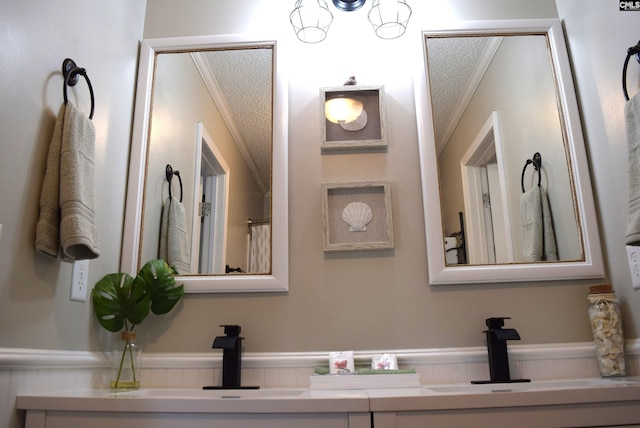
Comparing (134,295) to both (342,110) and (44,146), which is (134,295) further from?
(342,110)

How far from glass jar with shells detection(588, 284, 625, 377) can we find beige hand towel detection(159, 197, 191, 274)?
48.7 inches

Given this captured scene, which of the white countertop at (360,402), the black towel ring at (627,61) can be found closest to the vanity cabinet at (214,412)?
the white countertop at (360,402)

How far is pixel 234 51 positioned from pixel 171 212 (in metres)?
0.62

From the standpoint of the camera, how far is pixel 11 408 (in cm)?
113

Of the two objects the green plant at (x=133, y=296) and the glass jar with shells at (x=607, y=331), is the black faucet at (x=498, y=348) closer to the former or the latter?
the glass jar with shells at (x=607, y=331)

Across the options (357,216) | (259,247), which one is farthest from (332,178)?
(259,247)

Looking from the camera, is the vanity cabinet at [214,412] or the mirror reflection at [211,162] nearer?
the vanity cabinet at [214,412]

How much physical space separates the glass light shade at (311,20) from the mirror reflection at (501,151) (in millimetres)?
370

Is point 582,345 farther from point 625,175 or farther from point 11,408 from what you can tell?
point 11,408

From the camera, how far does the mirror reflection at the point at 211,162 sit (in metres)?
1.72

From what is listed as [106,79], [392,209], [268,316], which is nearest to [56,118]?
[106,79]

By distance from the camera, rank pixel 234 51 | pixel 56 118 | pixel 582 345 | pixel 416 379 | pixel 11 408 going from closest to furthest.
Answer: pixel 11 408 → pixel 56 118 → pixel 416 379 → pixel 582 345 → pixel 234 51

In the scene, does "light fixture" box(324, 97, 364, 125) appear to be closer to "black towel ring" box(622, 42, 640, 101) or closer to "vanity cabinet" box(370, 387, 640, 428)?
"black towel ring" box(622, 42, 640, 101)

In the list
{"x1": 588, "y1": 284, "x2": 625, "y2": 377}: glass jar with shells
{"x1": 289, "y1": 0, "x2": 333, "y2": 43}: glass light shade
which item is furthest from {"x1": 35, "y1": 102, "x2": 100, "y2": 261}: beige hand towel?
{"x1": 588, "y1": 284, "x2": 625, "y2": 377}: glass jar with shells
